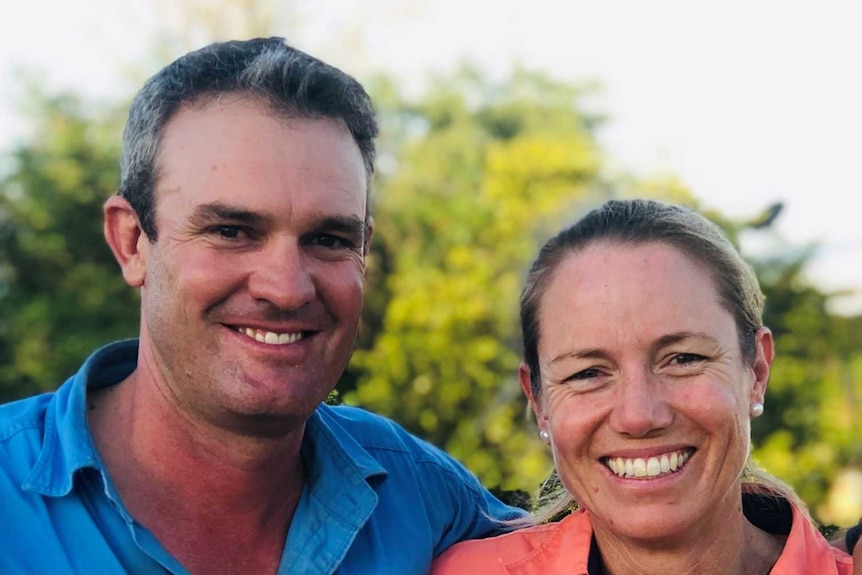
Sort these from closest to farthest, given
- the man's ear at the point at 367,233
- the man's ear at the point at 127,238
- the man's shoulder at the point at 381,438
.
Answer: the man's ear at the point at 127,238 → the man's ear at the point at 367,233 → the man's shoulder at the point at 381,438

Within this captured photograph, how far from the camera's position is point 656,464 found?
2.59 m

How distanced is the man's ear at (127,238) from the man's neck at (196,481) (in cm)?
31

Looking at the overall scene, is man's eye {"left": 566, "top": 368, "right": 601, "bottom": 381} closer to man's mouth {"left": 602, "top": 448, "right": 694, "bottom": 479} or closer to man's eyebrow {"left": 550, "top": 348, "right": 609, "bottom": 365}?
man's eyebrow {"left": 550, "top": 348, "right": 609, "bottom": 365}

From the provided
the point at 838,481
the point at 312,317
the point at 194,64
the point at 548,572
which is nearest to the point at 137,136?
the point at 194,64

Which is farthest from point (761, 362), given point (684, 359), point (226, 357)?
point (226, 357)

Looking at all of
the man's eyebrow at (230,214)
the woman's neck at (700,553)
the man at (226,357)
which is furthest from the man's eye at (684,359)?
the man's eyebrow at (230,214)

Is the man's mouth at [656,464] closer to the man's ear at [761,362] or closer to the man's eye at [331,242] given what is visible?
the man's ear at [761,362]

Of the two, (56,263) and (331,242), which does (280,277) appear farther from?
(56,263)

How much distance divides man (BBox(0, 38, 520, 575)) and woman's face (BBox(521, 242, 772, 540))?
60 centimetres

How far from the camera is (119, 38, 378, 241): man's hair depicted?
2.74m

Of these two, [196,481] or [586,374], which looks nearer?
[586,374]

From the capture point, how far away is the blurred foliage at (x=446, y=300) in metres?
8.57

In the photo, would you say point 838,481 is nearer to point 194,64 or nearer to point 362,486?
point 362,486

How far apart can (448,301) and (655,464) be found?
6.68m
